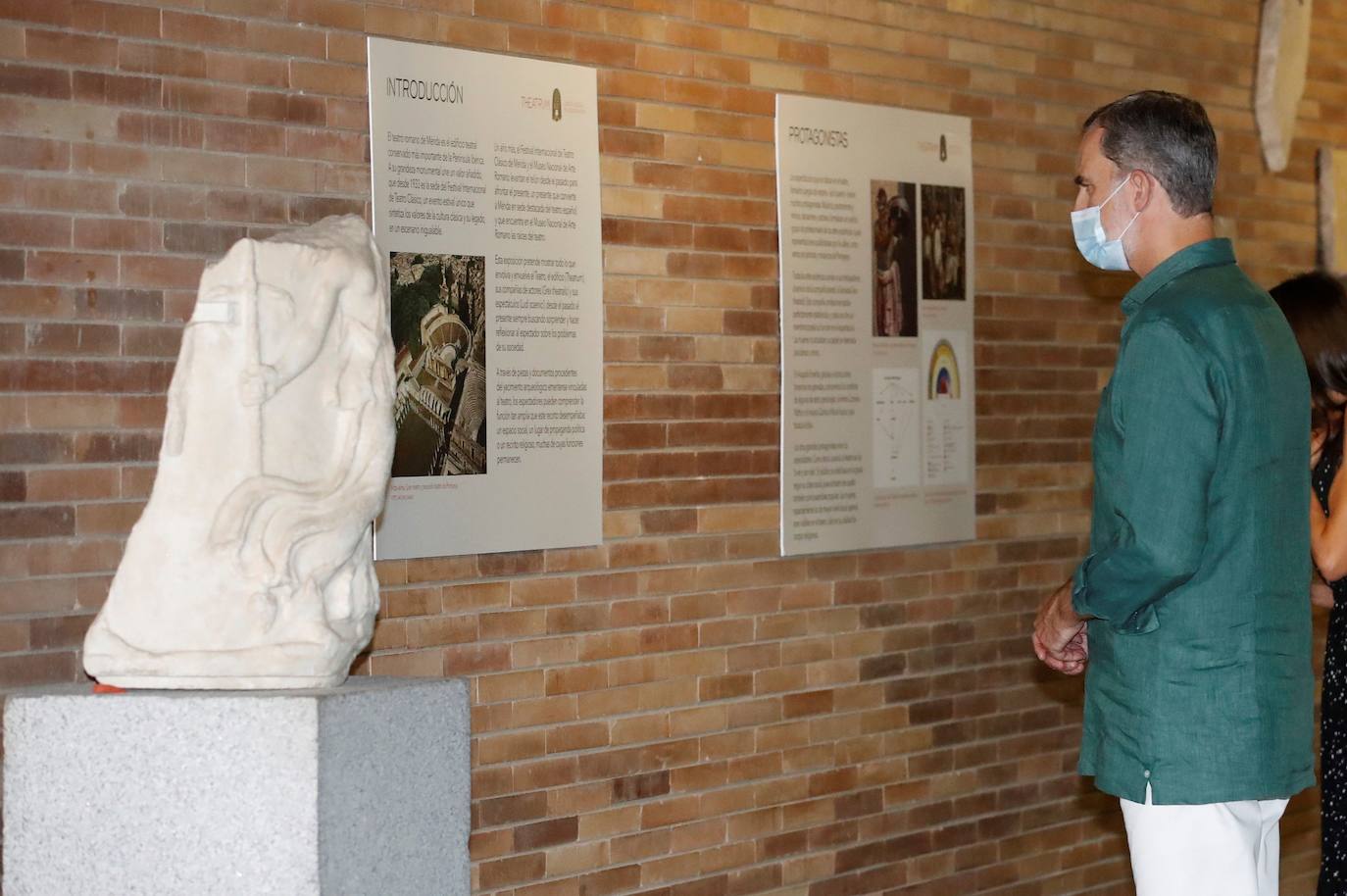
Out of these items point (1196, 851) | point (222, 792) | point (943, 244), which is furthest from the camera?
point (943, 244)

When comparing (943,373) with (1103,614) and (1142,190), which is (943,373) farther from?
(1103,614)

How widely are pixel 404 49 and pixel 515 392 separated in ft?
3.06

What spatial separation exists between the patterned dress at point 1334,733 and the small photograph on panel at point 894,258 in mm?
1592

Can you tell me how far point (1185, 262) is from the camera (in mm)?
3102

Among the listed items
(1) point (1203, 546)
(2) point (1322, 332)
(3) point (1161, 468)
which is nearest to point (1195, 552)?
(1) point (1203, 546)

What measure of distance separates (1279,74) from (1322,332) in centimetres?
285

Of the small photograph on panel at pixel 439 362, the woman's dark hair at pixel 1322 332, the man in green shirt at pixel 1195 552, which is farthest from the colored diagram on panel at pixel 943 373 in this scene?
the man in green shirt at pixel 1195 552

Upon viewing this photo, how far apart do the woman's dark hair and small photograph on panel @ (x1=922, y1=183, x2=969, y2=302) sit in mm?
1512

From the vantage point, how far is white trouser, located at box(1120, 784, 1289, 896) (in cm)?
298

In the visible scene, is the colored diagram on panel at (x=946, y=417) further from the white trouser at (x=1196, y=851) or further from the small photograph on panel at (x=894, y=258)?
the white trouser at (x=1196, y=851)

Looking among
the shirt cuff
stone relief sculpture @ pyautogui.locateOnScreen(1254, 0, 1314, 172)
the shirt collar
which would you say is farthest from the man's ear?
stone relief sculpture @ pyautogui.locateOnScreen(1254, 0, 1314, 172)

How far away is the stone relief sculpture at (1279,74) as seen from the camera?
20.9 feet

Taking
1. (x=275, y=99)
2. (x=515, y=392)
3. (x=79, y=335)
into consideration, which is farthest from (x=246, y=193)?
(x=515, y=392)

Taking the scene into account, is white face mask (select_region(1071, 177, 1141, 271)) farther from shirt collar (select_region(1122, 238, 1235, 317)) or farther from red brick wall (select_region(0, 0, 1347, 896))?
red brick wall (select_region(0, 0, 1347, 896))
